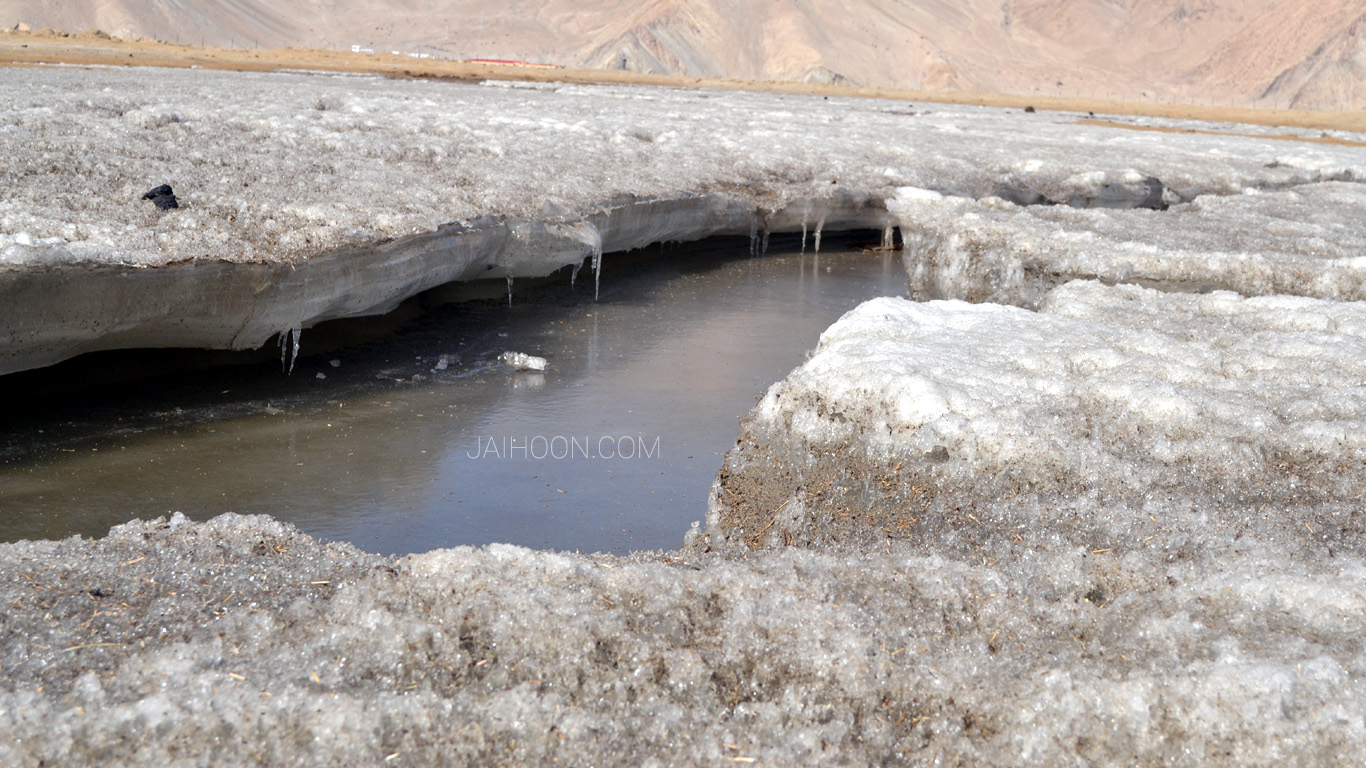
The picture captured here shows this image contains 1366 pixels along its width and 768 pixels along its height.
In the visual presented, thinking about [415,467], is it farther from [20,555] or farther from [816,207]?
[816,207]

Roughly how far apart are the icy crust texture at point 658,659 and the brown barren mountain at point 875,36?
66.6 metres

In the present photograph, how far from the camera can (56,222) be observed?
620cm

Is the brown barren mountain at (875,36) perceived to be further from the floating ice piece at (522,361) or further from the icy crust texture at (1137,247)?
the floating ice piece at (522,361)

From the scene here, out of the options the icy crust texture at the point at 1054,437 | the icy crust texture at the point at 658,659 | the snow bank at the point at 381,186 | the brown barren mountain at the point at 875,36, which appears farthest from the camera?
the brown barren mountain at the point at 875,36

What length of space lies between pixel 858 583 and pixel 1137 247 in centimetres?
599

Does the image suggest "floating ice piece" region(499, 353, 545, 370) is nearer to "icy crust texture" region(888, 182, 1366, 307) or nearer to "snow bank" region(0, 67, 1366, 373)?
"snow bank" region(0, 67, 1366, 373)

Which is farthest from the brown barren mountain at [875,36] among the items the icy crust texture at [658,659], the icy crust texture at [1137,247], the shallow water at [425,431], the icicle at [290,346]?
the icy crust texture at [658,659]

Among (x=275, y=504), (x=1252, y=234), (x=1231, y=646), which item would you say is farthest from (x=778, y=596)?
(x=1252, y=234)

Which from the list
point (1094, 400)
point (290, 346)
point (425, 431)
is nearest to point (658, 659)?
point (1094, 400)

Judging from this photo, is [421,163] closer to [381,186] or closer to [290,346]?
[381,186]

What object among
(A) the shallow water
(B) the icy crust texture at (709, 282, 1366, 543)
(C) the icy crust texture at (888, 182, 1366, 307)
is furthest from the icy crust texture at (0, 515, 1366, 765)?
(C) the icy crust texture at (888, 182, 1366, 307)

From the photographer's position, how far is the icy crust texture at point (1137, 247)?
26.7ft

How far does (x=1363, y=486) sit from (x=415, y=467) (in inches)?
187

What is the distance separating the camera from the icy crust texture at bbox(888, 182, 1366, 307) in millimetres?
8141
